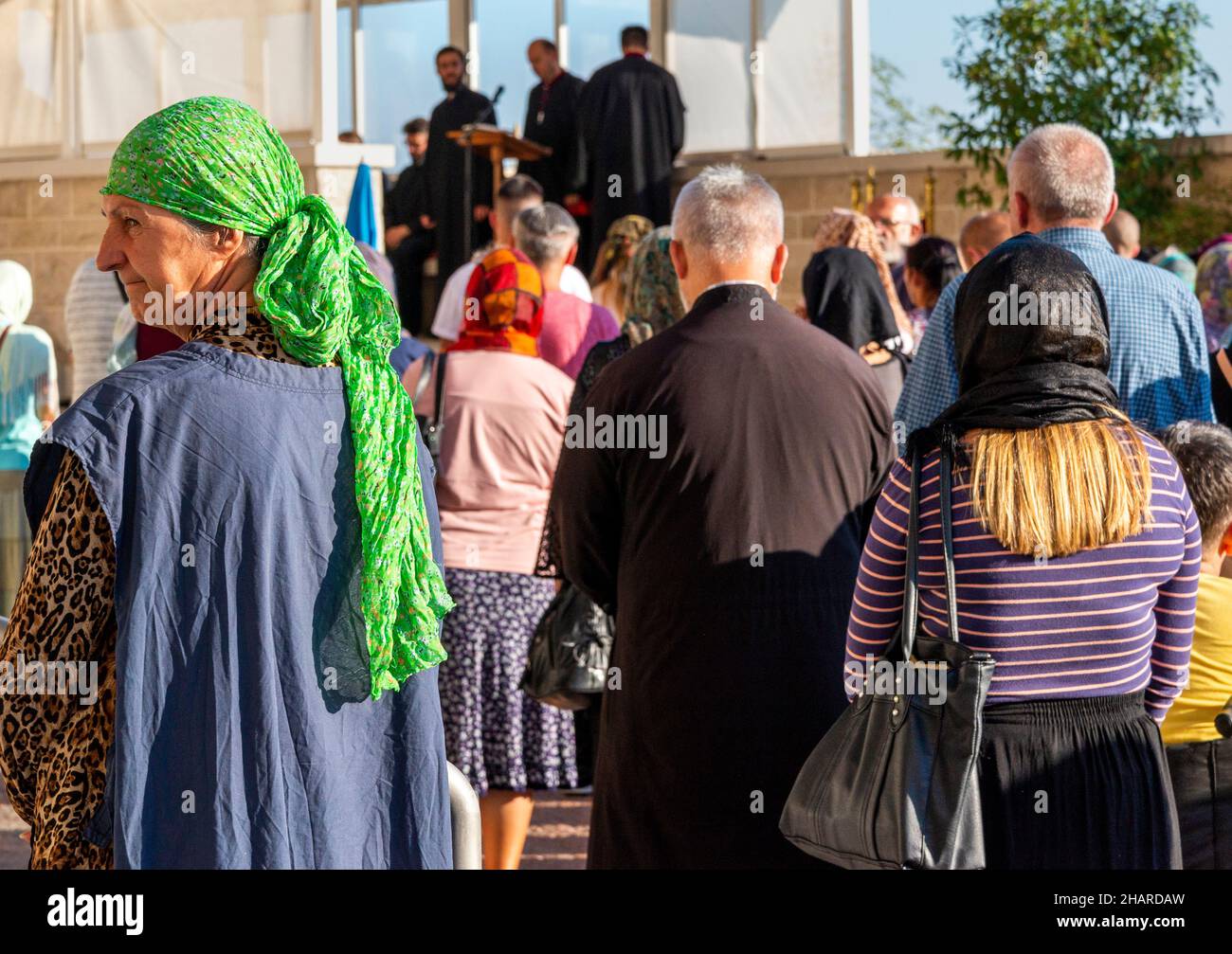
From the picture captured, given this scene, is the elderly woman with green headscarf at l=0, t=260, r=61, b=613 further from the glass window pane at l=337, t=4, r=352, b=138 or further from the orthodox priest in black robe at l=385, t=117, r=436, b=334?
the glass window pane at l=337, t=4, r=352, b=138

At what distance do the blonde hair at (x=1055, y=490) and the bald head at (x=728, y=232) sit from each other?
99 cm

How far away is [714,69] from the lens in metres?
14.7

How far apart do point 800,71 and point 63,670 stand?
41.7ft

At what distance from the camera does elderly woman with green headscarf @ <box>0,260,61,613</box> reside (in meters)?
7.61

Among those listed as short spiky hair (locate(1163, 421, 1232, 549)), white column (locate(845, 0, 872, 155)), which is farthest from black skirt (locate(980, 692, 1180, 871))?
white column (locate(845, 0, 872, 155))

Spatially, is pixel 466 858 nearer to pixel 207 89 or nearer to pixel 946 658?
pixel 946 658

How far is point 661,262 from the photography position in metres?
4.83

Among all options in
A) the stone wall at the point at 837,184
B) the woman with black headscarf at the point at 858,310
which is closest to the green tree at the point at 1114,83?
the stone wall at the point at 837,184

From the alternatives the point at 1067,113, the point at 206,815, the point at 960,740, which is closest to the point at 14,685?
the point at 206,815

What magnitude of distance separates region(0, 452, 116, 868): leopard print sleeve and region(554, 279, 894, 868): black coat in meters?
1.56

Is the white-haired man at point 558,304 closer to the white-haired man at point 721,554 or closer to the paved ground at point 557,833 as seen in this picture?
the paved ground at point 557,833

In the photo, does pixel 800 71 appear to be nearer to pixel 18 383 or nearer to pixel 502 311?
pixel 18 383

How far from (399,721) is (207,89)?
33.7ft
